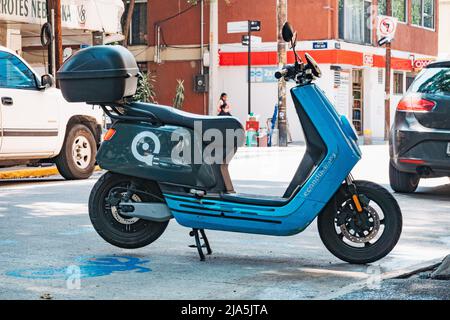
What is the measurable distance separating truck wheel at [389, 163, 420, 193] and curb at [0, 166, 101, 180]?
6.09 meters

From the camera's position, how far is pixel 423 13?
4675cm

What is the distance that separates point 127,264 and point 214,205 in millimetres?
780

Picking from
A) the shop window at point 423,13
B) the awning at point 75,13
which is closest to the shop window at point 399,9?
the shop window at point 423,13

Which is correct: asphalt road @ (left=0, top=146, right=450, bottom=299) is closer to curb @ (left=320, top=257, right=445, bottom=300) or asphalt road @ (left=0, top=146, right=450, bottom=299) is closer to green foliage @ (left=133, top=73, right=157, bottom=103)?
curb @ (left=320, top=257, right=445, bottom=300)

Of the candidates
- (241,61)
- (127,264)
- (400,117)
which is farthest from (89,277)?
(241,61)

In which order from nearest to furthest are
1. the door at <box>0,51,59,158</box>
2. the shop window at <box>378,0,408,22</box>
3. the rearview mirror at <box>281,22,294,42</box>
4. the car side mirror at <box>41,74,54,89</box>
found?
the rearview mirror at <box>281,22,294,42</box>
the door at <box>0,51,59,158</box>
the car side mirror at <box>41,74,54,89</box>
the shop window at <box>378,0,408,22</box>

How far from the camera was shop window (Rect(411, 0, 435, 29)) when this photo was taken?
45.6 m

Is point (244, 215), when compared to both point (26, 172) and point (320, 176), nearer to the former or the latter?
point (320, 176)

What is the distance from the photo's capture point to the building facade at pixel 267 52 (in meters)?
36.7

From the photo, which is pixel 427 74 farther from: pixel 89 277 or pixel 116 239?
pixel 89 277

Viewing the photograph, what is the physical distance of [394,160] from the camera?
11938mm

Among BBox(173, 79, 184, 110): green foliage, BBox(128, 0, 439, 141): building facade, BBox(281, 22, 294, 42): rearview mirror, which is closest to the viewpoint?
BBox(281, 22, 294, 42): rearview mirror

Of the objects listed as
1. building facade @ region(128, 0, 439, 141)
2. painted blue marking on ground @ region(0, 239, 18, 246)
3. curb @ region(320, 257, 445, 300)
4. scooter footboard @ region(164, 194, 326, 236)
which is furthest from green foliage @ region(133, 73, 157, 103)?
curb @ region(320, 257, 445, 300)

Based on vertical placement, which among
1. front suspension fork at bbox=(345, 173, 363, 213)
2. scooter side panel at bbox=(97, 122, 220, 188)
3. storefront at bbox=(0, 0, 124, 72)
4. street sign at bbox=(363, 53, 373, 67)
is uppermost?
storefront at bbox=(0, 0, 124, 72)
